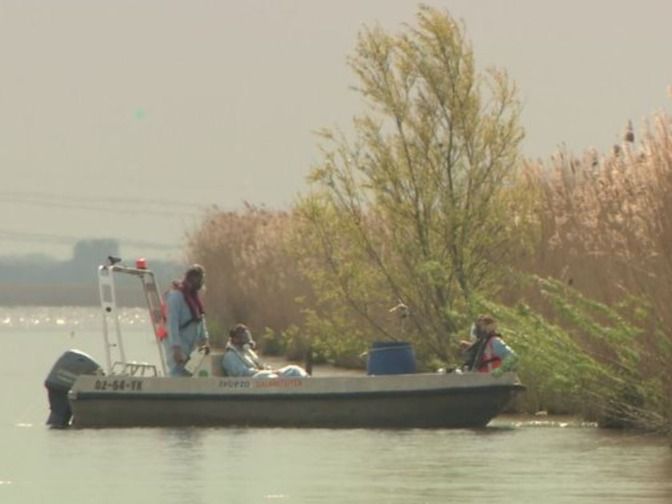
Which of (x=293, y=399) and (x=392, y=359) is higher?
(x=392, y=359)

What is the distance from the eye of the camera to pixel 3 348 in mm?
66562

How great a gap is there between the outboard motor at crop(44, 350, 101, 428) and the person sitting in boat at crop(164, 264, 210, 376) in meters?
1.33

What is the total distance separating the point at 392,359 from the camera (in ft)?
101

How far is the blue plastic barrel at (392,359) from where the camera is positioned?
30.7 m

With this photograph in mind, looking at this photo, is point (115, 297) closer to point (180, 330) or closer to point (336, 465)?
point (180, 330)

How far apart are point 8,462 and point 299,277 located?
2925 cm

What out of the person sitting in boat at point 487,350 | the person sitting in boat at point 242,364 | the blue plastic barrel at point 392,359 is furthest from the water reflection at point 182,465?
the person sitting in boat at point 487,350

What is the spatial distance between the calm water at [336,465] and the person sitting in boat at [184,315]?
0.94m

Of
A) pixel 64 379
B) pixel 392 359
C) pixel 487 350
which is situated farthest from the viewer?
pixel 64 379

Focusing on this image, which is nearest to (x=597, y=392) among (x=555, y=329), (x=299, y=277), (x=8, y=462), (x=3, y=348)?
(x=555, y=329)

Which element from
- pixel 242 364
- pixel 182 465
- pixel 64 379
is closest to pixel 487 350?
pixel 242 364

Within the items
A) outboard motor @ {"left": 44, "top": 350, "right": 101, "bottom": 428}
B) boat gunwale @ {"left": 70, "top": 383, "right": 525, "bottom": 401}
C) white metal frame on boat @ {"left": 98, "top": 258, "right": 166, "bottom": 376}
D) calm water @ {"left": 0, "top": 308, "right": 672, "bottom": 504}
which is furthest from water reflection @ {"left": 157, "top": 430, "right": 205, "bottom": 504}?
outboard motor @ {"left": 44, "top": 350, "right": 101, "bottom": 428}

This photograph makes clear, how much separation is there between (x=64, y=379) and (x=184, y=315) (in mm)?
2023

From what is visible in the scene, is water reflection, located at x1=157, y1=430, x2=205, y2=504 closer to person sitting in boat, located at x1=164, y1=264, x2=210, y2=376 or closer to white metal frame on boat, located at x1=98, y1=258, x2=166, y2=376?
person sitting in boat, located at x1=164, y1=264, x2=210, y2=376
